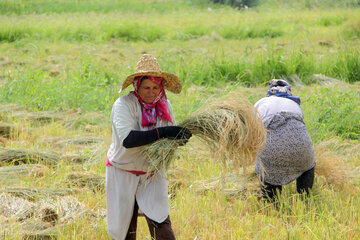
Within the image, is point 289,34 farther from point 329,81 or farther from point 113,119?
point 113,119

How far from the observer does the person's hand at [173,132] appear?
8.88 ft

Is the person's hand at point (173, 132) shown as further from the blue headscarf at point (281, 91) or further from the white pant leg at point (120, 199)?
the blue headscarf at point (281, 91)

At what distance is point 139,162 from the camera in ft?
9.70

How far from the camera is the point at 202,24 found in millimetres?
16516

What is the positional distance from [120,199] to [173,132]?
1.93 ft

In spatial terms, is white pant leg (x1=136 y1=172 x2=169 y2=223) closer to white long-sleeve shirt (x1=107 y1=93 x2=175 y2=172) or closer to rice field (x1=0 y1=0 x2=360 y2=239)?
white long-sleeve shirt (x1=107 y1=93 x2=175 y2=172)

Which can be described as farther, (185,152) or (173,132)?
(185,152)

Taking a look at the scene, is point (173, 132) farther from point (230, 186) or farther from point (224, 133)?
point (230, 186)

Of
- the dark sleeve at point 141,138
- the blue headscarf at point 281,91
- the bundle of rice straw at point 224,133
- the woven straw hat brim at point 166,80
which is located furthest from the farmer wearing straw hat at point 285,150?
the dark sleeve at point 141,138

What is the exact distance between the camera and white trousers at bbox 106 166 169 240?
296 centimetres

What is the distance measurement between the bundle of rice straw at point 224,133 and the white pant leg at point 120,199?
0.69 ft

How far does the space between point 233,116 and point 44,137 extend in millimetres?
3333

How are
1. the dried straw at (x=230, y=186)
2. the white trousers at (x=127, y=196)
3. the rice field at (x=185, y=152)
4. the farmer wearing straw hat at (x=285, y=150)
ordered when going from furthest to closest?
1. the dried straw at (x=230, y=186)
2. the farmer wearing straw hat at (x=285, y=150)
3. the rice field at (x=185, y=152)
4. the white trousers at (x=127, y=196)

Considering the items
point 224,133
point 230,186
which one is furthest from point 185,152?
point 224,133
